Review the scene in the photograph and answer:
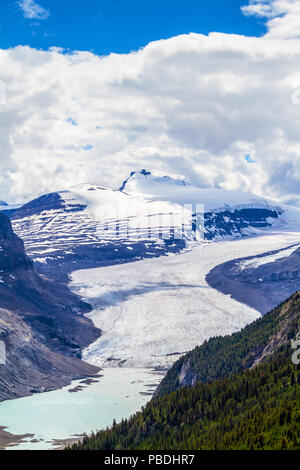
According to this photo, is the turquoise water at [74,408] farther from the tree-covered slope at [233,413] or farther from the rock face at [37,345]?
the tree-covered slope at [233,413]

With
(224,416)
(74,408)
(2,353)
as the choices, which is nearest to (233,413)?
(224,416)

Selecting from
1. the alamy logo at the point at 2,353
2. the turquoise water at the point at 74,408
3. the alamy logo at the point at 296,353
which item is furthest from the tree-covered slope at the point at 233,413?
the alamy logo at the point at 2,353

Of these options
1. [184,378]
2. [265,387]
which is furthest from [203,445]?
[184,378]

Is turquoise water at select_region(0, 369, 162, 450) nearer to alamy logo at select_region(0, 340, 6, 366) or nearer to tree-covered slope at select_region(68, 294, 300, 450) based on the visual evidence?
alamy logo at select_region(0, 340, 6, 366)

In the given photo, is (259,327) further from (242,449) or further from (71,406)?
(242,449)

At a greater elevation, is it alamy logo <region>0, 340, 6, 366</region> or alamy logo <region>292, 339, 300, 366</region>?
alamy logo <region>292, 339, 300, 366</region>

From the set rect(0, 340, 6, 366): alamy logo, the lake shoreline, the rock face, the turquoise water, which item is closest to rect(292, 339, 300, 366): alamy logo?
the turquoise water
